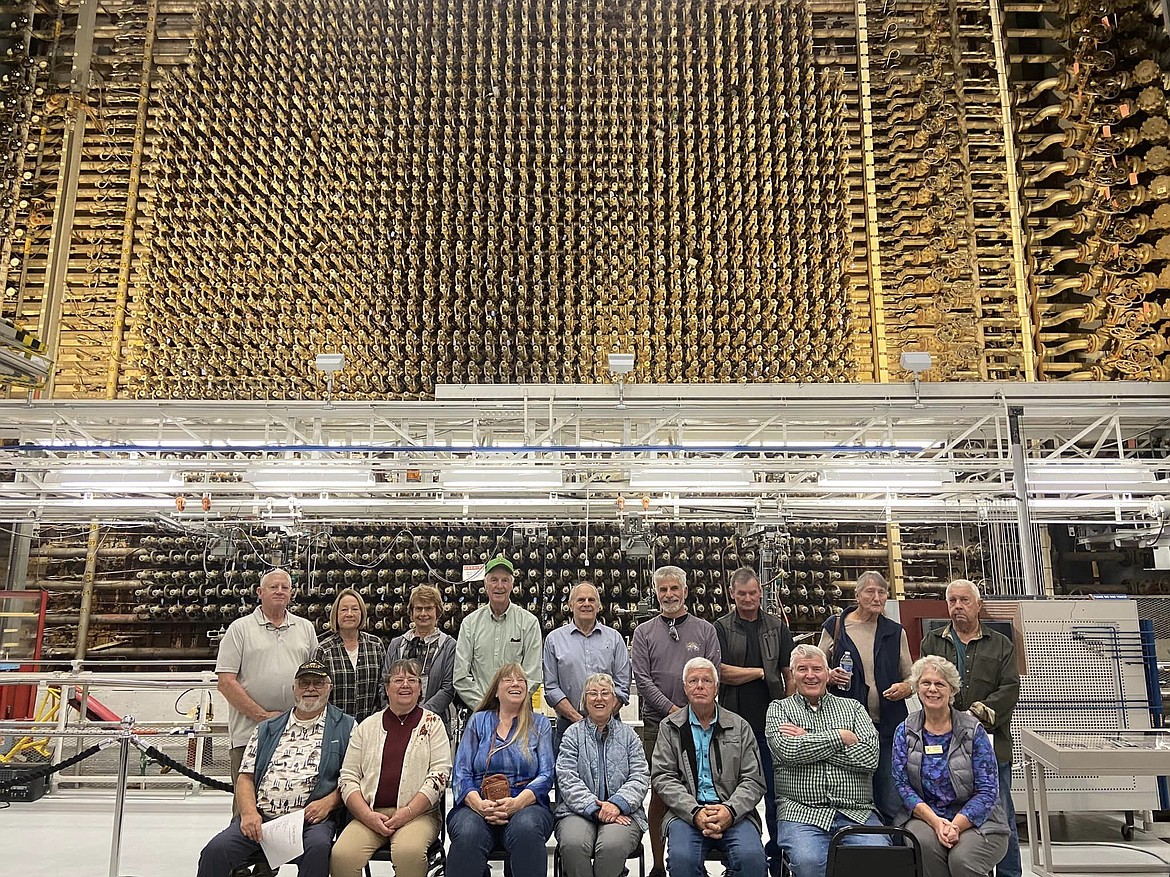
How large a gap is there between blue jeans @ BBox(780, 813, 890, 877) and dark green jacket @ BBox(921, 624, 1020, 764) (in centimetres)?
98

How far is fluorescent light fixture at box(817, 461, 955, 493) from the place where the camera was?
26.2ft

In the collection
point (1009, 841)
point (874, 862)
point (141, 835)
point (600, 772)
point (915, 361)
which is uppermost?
point (915, 361)

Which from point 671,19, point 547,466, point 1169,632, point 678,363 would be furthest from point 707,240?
point 1169,632

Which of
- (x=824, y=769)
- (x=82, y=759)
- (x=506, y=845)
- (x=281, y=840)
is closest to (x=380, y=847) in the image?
(x=281, y=840)

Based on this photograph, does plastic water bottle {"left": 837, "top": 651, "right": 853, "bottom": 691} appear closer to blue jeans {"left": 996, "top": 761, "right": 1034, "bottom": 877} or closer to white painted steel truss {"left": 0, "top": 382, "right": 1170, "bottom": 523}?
blue jeans {"left": 996, "top": 761, "right": 1034, "bottom": 877}

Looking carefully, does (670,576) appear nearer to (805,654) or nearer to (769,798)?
(805,654)

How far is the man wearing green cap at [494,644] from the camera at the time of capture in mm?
4383

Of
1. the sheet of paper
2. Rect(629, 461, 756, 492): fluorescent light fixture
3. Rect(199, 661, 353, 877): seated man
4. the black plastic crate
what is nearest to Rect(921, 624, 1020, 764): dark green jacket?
Rect(199, 661, 353, 877): seated man

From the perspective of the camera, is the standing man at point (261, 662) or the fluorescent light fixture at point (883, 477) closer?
the standing man at point (261, 662)

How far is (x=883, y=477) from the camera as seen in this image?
8500mm

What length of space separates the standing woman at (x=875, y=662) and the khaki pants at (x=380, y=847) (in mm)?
1979

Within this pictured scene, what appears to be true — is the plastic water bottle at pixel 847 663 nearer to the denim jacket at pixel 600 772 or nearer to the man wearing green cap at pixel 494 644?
the denim jacket at pixel 600 772

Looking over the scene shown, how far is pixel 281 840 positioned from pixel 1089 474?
7.24 metres

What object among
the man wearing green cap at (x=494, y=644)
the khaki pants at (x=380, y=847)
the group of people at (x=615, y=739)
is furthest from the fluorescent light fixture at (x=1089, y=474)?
the khaki pants at (x=380, y=847)
